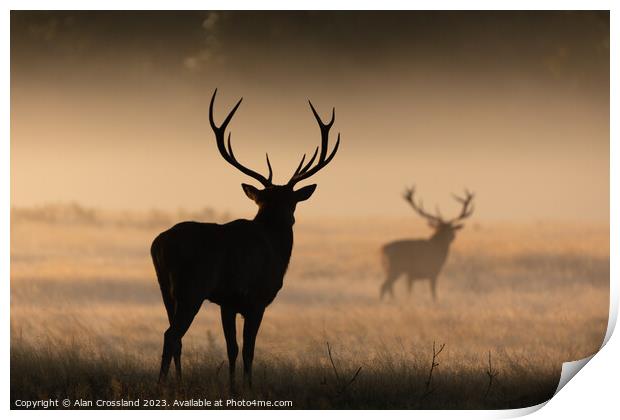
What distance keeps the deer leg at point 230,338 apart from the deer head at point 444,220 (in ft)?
25.0

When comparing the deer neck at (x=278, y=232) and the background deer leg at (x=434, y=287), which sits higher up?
the deer neck at (x=278, y=232)

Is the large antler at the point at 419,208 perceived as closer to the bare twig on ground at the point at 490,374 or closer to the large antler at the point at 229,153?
the bare twig on ground at the point at 490,374

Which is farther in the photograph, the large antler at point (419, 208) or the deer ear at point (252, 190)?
the large antler at point (419, 208)

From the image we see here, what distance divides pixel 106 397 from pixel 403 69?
13.7 ft

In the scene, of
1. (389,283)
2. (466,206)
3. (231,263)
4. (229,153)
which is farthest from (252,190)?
(466,206)

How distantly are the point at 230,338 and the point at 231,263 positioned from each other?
60 centimetres

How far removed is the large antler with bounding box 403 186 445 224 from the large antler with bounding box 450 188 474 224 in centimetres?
23

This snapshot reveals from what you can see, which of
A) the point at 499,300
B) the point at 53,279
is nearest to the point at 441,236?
the point at 499,300

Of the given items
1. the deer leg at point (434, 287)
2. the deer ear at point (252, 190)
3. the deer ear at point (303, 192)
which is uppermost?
the deer ear at point (252, 190)

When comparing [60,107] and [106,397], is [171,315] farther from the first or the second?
[60,107]

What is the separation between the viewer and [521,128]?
12.0m

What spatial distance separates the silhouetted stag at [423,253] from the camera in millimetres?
17375

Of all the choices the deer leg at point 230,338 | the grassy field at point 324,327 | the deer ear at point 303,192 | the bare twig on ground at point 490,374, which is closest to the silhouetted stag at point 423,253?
the grassy field at point 324,327

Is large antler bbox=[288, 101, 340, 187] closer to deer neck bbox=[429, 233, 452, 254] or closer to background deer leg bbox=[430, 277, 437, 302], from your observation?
background deer leg bbox=[430, 277, 437, 302]
